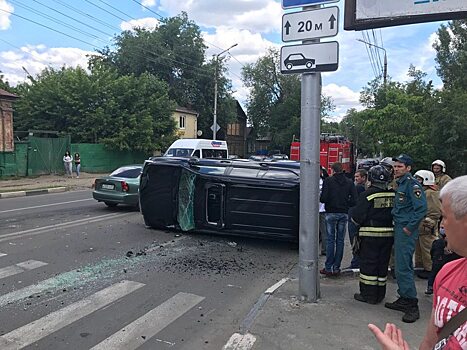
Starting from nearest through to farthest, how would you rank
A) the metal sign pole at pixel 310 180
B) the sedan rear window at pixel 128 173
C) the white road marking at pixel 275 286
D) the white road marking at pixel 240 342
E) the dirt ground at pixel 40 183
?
the white road marking at pixel 240 342, the metal sign pole at pixel 310 180, the white road marking at pixel 275 286, the sedan rear window at pixel 128 173, the dirt ground at pixel 40 183

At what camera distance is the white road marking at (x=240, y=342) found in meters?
3.86

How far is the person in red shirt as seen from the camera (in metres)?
1.63

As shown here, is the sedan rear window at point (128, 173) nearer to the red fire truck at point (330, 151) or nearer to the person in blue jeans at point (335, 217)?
the person in blue jeans at point (335, 217)

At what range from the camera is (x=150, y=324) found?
177 inches

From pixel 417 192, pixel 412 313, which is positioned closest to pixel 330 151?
pixel 417 192

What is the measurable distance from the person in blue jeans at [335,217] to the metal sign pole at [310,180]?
1.28 meters

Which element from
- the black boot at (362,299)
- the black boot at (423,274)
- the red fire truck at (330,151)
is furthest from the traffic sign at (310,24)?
the red fire truck at (330,151)

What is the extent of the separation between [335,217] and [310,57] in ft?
8.38

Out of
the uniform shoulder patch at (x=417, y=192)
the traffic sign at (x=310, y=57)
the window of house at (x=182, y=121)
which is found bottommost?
the uniform shoulder patch at (x=417, y=192)

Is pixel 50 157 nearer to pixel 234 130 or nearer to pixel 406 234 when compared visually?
pixel 406 234

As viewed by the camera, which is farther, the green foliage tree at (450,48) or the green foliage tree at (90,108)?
the green foliage tree at (90,108)

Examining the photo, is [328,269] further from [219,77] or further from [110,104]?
[219,77]

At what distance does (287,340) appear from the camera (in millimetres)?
3979

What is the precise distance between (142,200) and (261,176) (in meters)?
2.90
